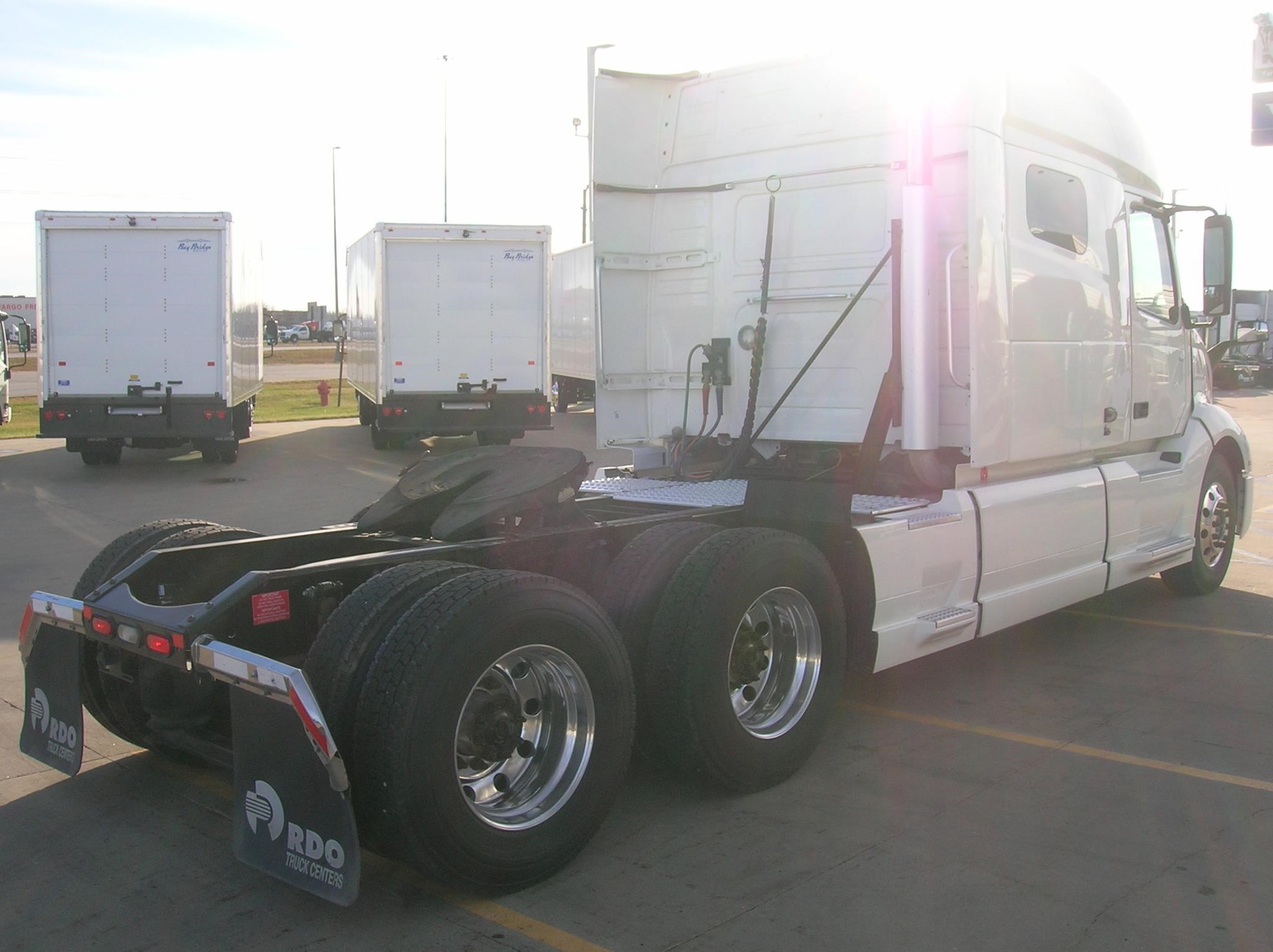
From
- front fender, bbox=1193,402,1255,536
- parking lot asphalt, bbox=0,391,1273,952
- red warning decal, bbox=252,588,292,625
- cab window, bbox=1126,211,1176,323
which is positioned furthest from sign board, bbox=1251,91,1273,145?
A: red warning decal, bbox=252,588,292,625

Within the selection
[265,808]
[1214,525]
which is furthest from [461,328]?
[265,808]

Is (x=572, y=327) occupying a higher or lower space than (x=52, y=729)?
higher

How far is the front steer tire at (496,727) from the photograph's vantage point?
344 centimetres

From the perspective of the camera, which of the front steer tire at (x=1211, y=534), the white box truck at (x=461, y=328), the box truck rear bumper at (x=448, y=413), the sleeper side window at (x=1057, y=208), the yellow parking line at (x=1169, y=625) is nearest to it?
the sleeper side window at (x=1057, y=208)

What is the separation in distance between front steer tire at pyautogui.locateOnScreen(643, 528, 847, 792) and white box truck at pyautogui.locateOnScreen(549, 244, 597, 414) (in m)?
19.1

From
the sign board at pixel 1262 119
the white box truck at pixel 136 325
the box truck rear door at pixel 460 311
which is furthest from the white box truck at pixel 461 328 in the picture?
the sign board at pixel 1262 119

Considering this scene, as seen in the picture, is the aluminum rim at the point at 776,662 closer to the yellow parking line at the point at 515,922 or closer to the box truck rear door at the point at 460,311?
the yellow parking line at the point at 515,922

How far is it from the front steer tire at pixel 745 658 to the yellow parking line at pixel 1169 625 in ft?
11.9

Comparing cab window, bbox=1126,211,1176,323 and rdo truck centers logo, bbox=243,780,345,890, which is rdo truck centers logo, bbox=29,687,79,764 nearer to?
rdo truck centers logo, bbox=243,780,345,890

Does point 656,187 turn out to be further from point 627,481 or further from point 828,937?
point 828,937

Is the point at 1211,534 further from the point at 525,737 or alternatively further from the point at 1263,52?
the point at 1263,52

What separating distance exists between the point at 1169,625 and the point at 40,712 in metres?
6.66

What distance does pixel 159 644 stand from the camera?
3.84m

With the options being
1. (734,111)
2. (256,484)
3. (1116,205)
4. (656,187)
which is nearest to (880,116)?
(734,111)
